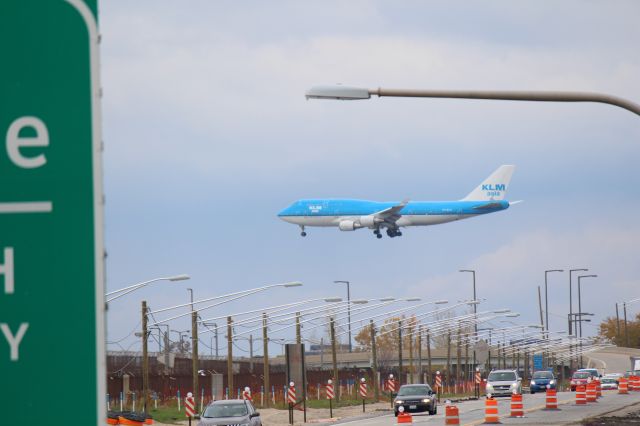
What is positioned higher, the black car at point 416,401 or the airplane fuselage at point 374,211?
the airplane fuselage at point 374,211

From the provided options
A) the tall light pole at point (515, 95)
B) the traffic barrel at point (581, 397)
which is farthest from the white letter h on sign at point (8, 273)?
the traffic barrel at point (581, 397)

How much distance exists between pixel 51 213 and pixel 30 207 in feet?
0.28

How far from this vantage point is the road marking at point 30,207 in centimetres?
466

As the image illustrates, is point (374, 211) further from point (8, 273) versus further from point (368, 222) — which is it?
point (8, 273)

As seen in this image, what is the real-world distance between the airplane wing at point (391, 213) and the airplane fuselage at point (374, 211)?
5.95ft

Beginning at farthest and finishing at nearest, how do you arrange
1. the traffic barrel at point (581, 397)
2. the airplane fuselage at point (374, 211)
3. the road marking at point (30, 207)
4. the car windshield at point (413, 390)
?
the airplane fuselage at point (374, 211), the traffic barrel at point (581, 397), the car windshield at point (413, 390), the road marking at point (30, 207)

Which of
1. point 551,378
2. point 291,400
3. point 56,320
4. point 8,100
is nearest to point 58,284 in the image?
point 56,320

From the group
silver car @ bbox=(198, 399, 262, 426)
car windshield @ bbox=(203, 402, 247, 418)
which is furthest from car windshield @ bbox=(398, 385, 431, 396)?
car windshield @ bbox=(203, 402, 247, 418)

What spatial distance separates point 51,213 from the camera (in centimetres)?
467

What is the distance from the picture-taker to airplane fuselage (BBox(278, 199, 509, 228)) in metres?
98.6

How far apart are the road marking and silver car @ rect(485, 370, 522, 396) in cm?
6401

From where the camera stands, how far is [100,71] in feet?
15.5

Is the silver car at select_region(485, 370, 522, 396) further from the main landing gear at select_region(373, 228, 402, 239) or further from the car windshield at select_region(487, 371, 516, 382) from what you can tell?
the main landing gear at select_region(373, 228, 402, 239)

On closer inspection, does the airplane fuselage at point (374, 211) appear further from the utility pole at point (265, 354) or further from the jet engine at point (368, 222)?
the utility pole at point (265, 354)
